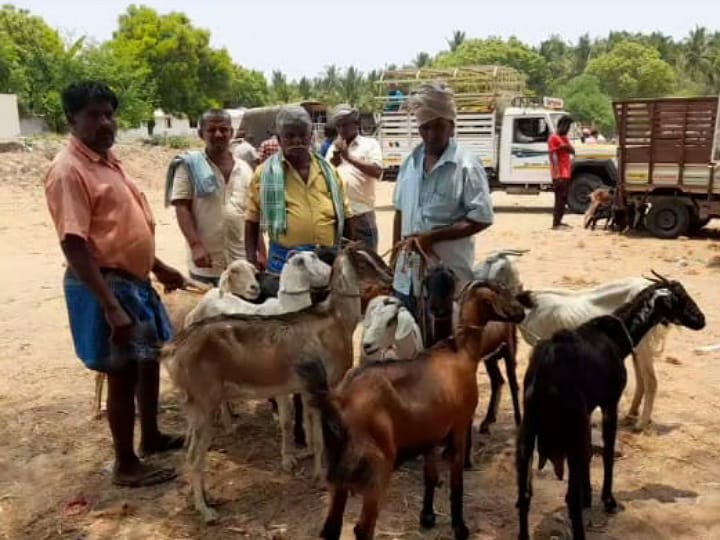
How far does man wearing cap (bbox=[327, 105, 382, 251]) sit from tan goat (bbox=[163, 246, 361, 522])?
2.59 meters

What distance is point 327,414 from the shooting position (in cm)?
296

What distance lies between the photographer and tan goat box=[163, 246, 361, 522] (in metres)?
3.82

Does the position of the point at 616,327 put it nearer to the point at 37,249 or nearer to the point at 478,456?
the point at 478,456

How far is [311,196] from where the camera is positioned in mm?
4582

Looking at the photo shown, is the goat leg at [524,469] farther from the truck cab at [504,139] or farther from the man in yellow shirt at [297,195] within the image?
the truck cab at [504,139]

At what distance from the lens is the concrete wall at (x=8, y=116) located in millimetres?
30250

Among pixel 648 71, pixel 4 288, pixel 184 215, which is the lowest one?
pixel 4 288

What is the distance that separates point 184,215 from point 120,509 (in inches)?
76.5

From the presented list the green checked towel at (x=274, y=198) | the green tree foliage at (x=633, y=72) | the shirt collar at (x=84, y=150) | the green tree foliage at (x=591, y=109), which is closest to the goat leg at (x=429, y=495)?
the green checked towel at (x=274, y=198)

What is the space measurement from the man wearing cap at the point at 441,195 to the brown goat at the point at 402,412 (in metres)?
0.55

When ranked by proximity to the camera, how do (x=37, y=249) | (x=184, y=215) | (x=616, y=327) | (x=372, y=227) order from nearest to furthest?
(x=616, y=327)
(x=184, y=215)
(x=372, y=227)
(x=37, y=249)

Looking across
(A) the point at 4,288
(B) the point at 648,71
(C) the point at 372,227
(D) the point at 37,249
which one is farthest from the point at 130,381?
(B) the point at 648,71

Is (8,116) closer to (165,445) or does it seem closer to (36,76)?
(36,76)

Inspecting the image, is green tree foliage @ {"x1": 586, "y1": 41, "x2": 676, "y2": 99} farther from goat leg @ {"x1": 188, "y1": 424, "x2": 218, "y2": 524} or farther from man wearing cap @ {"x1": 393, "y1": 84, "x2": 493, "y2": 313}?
goat leg @ {"x1": 188, "y1": 424, "x2": 218, "y2": 524}
